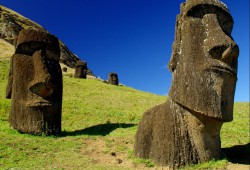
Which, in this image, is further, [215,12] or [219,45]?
[215,12]

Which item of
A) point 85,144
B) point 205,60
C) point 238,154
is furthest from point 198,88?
point 85,144

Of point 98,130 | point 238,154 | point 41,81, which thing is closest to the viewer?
point 238,154

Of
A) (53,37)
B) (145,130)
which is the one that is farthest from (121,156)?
(53,37)

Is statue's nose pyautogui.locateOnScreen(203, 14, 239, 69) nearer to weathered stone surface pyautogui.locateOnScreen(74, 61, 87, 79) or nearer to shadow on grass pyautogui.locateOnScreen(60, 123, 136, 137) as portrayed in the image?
shadow on grass pyautogui.locateOnScreen(60, 123, 136, 137)

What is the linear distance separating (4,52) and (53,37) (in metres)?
30.4

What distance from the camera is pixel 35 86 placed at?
49.6 feet

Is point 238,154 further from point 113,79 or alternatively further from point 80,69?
point 113,79

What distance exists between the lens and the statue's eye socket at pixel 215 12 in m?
10.1

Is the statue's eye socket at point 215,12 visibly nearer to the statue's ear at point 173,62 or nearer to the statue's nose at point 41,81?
the statue's ear at point 173,62

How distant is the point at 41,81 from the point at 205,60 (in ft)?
26.1

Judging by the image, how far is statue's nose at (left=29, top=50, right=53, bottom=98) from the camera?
15.1 metres

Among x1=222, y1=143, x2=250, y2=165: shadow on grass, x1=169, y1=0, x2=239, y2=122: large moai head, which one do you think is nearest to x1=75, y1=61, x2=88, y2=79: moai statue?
x1=222, y1=143, x2=250, y2=165: shadow on grass

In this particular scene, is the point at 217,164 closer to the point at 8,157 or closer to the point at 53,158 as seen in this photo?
the point at 53,158

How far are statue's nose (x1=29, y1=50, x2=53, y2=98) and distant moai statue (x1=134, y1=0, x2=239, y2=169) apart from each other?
6440 millimetres
